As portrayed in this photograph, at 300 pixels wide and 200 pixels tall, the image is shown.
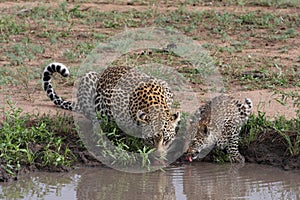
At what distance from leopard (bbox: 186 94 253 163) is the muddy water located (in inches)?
7.0

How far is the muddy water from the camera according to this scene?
7785 mm

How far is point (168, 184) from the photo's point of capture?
8.12 meters

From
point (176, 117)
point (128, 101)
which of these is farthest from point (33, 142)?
point (176, 117)

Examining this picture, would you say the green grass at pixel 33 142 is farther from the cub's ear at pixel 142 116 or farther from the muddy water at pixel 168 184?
the cub's ear at pixel 142 116

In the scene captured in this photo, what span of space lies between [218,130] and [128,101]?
1.19 m

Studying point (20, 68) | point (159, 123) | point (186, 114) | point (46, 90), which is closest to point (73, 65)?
point (20, 68)

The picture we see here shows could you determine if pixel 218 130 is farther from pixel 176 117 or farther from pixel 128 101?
pixel 128 101

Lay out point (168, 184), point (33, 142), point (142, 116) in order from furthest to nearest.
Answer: point (33, 142), point (142, 116), point (168, 184)

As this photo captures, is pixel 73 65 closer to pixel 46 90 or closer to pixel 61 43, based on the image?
pixel 61 43

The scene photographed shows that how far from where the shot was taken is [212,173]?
8438mm

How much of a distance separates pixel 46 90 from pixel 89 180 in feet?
6.54

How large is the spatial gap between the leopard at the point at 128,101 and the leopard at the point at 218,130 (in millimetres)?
277

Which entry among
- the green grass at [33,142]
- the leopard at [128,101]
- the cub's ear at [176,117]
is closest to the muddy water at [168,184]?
the green grass at [33,142]

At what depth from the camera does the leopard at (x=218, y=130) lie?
855 centimetres
